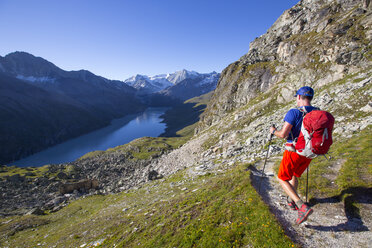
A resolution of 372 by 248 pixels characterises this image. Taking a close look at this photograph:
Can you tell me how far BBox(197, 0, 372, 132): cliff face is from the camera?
29.5 m

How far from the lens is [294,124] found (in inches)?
235

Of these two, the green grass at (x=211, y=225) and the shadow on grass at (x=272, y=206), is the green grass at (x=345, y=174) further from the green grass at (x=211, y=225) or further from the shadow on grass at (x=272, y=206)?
the green grass at (x=211, y=225)

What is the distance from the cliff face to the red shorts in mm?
30891

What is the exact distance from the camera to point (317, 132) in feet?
17.3

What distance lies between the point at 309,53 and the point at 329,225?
45604 mm

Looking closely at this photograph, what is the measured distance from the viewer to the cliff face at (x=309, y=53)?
96.9 ft

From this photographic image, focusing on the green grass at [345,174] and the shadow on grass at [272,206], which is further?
the green grass at [345,174]

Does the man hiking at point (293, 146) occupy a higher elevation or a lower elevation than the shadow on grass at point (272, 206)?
higher

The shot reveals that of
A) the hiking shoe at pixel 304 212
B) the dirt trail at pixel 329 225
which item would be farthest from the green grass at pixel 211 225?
the hiking shoe at pixel 304 212

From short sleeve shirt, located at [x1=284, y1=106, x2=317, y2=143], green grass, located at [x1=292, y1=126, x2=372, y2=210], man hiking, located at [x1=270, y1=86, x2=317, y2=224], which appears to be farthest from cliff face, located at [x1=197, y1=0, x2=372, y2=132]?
short sleeve shirt, located at [x1=284, y1=106, x2=317, y2=143]

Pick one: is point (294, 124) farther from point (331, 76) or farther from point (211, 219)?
point (331, 76)

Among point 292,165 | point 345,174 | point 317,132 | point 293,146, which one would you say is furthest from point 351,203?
point 317,132

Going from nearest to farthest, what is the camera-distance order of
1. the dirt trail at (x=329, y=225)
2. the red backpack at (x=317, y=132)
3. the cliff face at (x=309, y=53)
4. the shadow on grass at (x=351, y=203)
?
the red backpack at (x=317, y=132), the dirt trail at (x=329, y=225), the shadow on grass at (x=351, y=203), the cliff face at (x=309, y=53)

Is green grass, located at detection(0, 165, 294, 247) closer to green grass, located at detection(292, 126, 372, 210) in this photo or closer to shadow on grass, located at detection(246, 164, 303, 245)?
shadow on grass, located at detection(246, 164, 303, 245)
